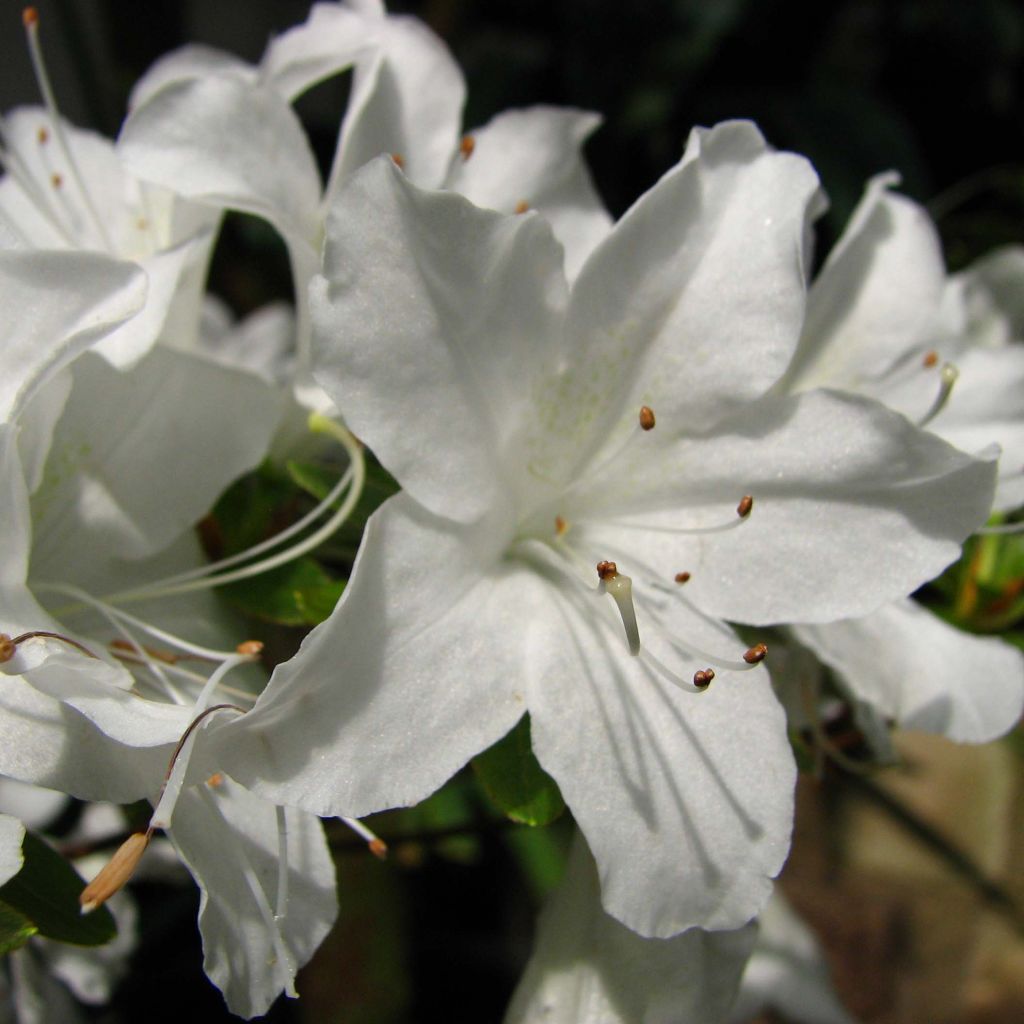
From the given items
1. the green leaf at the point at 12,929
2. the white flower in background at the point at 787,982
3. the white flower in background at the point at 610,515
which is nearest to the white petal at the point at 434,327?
the white flower in background at the point at 610,515

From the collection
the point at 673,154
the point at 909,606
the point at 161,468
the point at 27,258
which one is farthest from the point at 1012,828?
the point at 27,258

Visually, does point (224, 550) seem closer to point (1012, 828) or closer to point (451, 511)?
point (451, 511)

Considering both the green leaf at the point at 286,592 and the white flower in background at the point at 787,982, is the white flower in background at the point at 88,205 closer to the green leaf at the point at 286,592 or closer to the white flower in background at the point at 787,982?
the green leaf at the point at 286,592

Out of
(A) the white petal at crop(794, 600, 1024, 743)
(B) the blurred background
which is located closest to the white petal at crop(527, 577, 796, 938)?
(A) the white petal at crop(794, 600, 1024, 743)

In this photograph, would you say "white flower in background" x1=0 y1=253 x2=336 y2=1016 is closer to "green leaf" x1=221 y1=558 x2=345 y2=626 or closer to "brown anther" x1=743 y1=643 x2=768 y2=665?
"green leaf" x1=221 y1=558 x2=345 y2=626

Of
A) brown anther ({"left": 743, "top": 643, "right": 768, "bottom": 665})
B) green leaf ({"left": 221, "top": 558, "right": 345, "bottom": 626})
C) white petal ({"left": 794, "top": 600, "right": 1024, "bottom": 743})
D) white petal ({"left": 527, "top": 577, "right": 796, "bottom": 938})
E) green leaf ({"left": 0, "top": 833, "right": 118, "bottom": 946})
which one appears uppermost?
brown anther ({"left": 743, "top": 643, "right": 768, "bottom": 665})

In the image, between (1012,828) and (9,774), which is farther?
(1012,828)

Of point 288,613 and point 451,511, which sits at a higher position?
point 451,511
